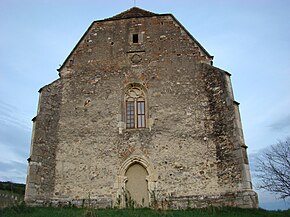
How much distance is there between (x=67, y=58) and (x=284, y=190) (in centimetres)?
1523

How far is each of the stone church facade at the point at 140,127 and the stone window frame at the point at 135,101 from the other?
0.17 feet

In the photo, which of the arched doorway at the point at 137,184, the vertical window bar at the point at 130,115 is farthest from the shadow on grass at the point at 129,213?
the vertical window bar at the point at 130,115

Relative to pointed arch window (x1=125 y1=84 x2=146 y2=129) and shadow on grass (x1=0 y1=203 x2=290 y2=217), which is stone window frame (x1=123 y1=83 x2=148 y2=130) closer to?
pointed arch window (x1=125 y1=84 x2=146 y2=129)

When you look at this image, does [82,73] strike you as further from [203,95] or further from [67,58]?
[203,95]

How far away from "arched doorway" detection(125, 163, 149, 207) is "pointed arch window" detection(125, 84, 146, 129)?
210 cm

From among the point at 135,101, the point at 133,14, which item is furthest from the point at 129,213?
the point at 133,14

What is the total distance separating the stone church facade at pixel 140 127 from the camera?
13.2m

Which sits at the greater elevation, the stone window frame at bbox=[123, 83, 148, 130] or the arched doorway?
the stone window frame at bbox=[123, 83, 148, 130]

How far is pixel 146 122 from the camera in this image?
592 inches

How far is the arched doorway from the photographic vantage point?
44.9ft

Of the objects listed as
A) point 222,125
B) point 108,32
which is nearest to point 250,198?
point 222,125

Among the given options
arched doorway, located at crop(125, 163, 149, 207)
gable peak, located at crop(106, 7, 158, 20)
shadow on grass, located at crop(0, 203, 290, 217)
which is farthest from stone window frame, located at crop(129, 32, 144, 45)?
shadow on grass, located at crop(0, 203, 290, 217)

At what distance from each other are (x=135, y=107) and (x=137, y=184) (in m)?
3.84

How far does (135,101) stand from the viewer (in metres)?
15.7
